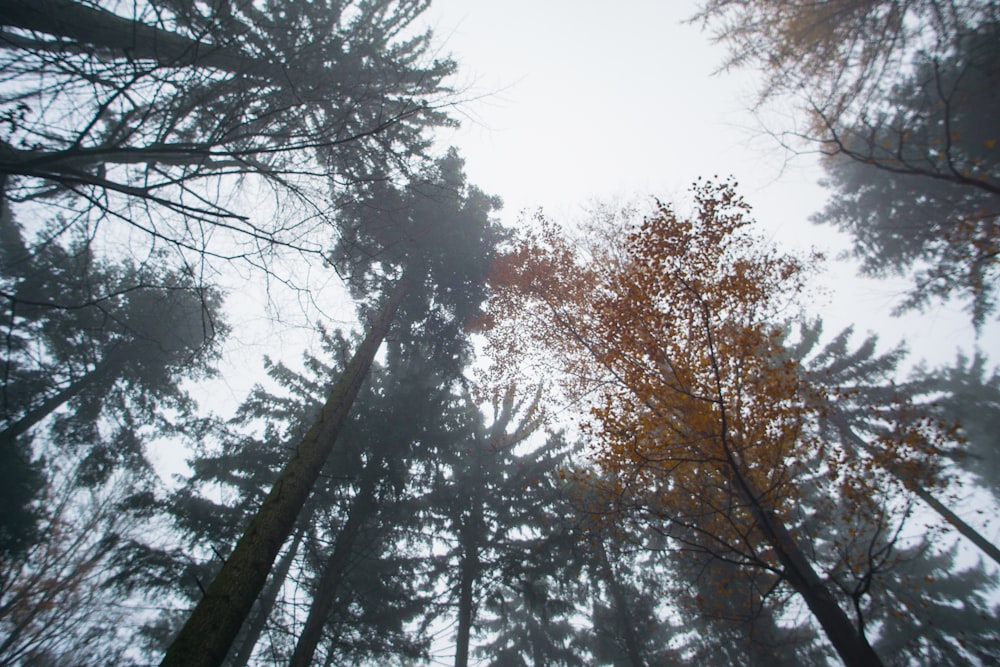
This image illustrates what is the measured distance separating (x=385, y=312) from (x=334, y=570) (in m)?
4.67

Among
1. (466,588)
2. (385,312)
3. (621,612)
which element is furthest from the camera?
(621,612)

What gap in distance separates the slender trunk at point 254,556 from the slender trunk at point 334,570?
2250 millimetres

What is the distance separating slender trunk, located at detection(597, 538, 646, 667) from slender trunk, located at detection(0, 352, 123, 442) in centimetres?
1277

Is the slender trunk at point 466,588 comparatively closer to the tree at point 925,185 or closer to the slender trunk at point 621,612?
the slender trunk at point 621,612

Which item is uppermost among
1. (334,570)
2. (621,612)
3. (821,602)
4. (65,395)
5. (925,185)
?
(925,185)

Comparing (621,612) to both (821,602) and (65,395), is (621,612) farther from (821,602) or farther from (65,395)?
(65,395)

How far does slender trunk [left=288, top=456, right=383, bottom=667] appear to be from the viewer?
20.2 ft

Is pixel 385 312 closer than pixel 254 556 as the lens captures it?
No

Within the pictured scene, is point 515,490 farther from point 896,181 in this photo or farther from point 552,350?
point 896,181

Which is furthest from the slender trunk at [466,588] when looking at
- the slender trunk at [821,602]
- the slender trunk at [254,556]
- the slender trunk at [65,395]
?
the slender trunk at [65,395]

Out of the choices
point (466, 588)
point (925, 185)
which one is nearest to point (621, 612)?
point (466, 588)

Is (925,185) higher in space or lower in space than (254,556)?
higher

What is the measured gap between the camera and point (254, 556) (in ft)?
13.3

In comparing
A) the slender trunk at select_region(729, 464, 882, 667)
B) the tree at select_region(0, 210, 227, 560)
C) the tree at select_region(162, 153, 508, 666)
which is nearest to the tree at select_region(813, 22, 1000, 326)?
the slender trunk at select_region(729, 464, 882, 667)
